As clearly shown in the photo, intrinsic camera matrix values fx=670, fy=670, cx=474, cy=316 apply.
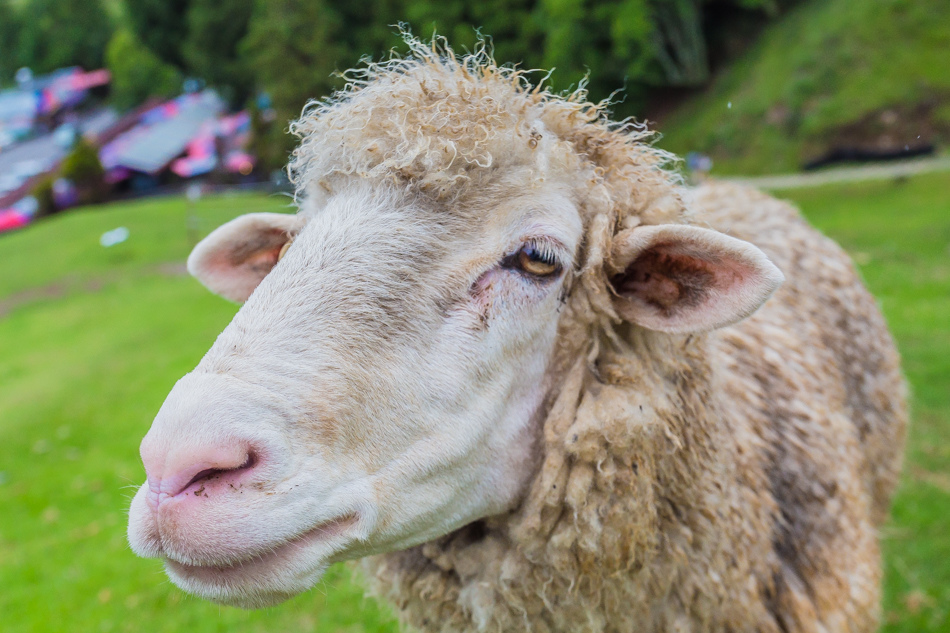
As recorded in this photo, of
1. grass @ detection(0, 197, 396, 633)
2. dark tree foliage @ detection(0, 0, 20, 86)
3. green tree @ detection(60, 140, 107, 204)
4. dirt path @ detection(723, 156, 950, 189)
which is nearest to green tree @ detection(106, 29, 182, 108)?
dark tree foliage @ detection(0, 0, 20, 86)

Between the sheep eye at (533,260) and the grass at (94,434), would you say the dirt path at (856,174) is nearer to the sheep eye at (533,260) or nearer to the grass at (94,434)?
the grass at (94,434)

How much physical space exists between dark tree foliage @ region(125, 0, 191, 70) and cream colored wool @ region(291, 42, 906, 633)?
45354mm

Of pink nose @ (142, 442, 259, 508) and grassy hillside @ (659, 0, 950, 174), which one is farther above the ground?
pink nose @ (142, 442, 259, 508)

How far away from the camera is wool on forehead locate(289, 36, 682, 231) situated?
1.79m

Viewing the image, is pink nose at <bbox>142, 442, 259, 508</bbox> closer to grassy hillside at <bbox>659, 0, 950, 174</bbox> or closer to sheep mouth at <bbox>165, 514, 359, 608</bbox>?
sheep mouth at <bbox>165, 514, 359, 608</bbox>

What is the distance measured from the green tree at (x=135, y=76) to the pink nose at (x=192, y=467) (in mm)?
56863

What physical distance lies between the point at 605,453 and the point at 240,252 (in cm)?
145

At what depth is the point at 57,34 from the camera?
61.1 m

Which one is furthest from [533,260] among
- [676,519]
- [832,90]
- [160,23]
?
[160,23]

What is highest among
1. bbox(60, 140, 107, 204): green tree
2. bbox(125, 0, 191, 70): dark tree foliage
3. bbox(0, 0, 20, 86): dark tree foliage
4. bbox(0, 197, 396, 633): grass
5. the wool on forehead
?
the wool on forehead

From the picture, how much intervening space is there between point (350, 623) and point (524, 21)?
74.4 feet

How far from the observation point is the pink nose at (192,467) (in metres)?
1.31

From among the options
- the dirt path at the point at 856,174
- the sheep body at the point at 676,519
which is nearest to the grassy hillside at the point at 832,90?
the dirt path at the point at 856,174

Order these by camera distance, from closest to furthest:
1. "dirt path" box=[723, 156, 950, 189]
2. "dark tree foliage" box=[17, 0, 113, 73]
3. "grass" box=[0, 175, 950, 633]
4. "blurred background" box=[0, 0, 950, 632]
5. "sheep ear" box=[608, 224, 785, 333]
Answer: "sheep ear" box=[608, 224, 785, 333] < "grass" box=[0, 175, 950, 633] < "blurred background" box=[0, 0, 950, 632] < "dirt path" box=[723, 156, 950, 189] < "dark tree foliage" box=[17, 0, 113, 73]
